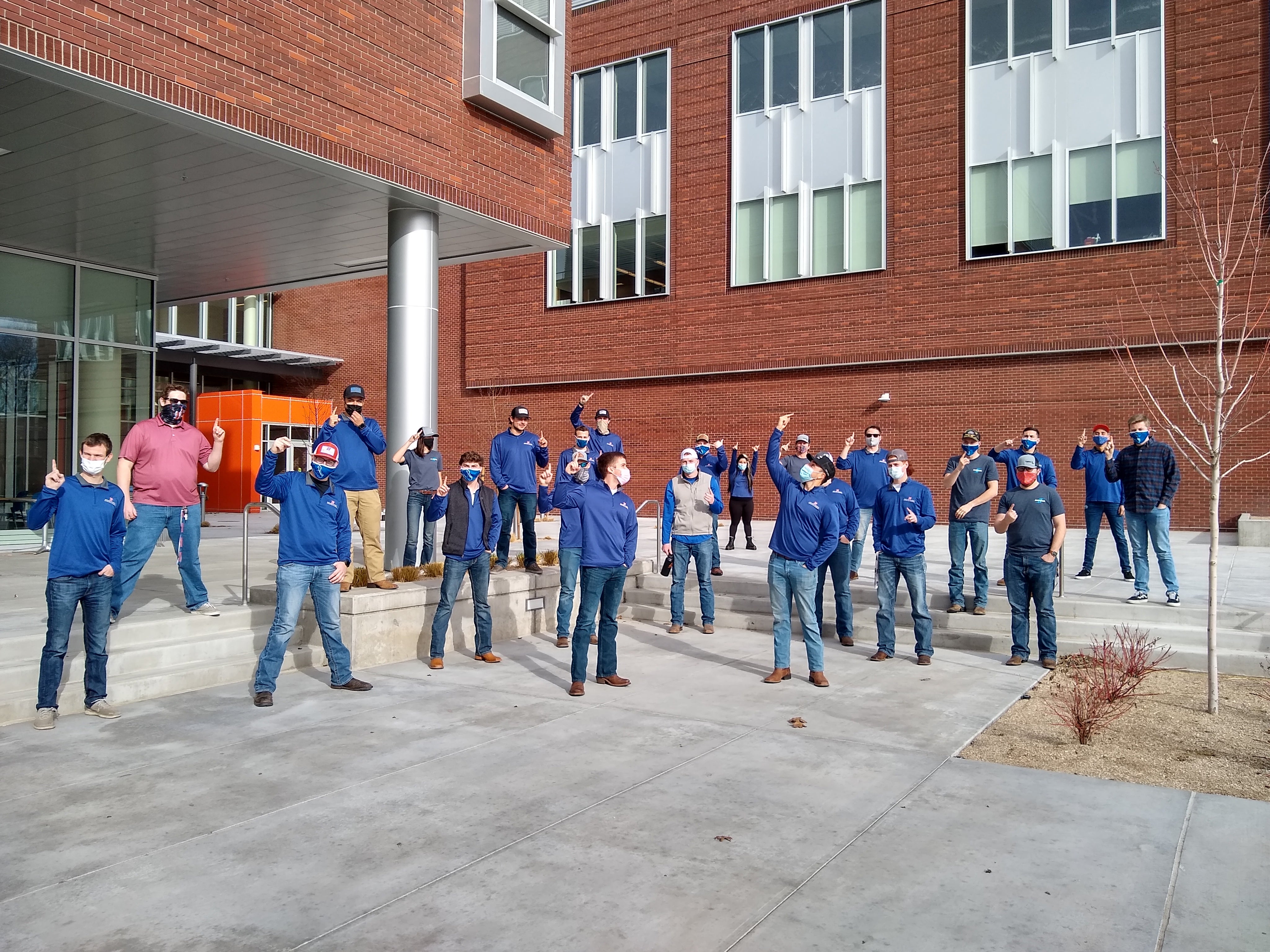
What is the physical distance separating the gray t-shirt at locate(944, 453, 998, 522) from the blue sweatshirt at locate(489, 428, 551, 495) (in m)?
4.46

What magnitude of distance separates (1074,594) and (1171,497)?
4.84 ft

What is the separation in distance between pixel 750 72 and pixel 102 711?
76.0ft

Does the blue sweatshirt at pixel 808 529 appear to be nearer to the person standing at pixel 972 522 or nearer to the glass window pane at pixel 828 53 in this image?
the person standing at pixel 972 522

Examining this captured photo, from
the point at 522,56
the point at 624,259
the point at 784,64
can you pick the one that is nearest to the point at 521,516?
the point at 522,56

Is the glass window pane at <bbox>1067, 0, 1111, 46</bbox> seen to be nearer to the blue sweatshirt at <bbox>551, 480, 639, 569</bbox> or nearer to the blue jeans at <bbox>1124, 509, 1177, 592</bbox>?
the blue jeans at <bbox>1124, 509, 1177, 592</bbox>

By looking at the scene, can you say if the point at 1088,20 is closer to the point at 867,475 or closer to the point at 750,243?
the point at 750,243

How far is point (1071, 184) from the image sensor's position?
2150cm

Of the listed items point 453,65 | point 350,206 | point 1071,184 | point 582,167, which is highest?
point 582,167

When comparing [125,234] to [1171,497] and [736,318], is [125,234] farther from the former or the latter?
[736,318]

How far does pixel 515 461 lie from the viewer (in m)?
10.8

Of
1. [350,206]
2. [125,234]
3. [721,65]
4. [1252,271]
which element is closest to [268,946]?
[350,206]

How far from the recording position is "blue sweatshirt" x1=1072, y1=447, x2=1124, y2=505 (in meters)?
12.1

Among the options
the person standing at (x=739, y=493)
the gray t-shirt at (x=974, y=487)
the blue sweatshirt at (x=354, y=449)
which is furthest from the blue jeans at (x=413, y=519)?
the person standing at (x=739, y=493)

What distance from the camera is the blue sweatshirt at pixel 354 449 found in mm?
8734
